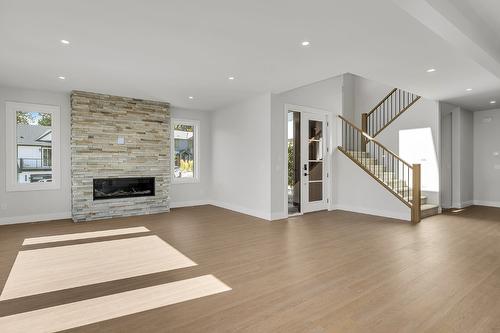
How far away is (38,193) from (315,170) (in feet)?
20.6

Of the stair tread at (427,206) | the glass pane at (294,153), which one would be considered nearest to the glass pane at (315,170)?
the glass pane at (294,153)

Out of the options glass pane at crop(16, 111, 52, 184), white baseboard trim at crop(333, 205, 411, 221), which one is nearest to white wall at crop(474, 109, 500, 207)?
white baseboard trim at crop(333, 205, 411, 221)

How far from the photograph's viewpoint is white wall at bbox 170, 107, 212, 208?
7961mm

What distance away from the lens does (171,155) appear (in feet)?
25.8

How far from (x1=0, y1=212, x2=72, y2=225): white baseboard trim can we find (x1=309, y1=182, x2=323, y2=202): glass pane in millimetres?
5615

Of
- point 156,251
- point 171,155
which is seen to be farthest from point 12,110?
point 156,251

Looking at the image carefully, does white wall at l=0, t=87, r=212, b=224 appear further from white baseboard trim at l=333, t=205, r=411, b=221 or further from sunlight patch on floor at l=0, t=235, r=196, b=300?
white baseboard trim at l=333, t=205, r=411, b=221

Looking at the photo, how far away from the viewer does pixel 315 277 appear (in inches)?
122

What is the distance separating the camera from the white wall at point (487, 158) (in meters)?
7.81

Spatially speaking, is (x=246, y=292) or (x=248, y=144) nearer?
(x=246, y=292)

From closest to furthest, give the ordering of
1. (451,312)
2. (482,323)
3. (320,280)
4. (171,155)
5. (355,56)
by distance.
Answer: (482,323) < (451,312) < (320,280) < (355,56) < (171,155)

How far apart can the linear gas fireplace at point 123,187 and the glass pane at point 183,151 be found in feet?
3.19

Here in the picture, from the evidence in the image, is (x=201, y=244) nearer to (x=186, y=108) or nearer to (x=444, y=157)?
(x=186, y=108)

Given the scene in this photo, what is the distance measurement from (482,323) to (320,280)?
1.34 meters
